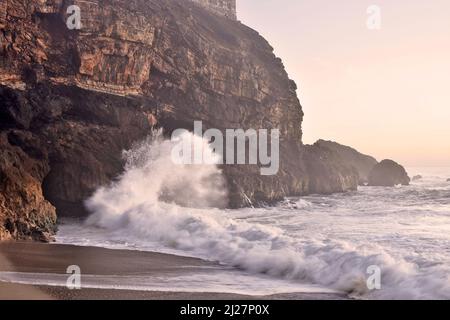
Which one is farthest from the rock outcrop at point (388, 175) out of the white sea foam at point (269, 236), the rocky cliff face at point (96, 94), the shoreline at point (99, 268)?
the shoreline at point (99, 268)

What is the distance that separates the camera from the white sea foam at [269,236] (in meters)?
10.7

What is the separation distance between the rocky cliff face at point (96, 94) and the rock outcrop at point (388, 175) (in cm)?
4487

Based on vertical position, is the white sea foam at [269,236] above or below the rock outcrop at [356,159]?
below

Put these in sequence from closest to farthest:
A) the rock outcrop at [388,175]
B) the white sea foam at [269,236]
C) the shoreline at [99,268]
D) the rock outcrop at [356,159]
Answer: the shoreline at [99,268]
the white sea foam at [269,236]
the rock outcrop at [388,175]
the rock outcrop at [356,159]

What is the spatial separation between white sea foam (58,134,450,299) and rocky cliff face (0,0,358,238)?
1.52 meters

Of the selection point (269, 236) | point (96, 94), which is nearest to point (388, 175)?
point (96, 94)

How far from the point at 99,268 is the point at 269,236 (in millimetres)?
5828

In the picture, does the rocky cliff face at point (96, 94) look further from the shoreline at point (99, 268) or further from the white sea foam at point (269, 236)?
the shoreline at point (99, 268)

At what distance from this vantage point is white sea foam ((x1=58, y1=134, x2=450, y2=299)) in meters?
10.7

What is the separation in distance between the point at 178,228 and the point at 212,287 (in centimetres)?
789

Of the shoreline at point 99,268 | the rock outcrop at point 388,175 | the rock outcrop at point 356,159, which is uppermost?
the rock outcrop at point 356,159

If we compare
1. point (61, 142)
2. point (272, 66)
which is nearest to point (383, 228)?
point (61, 142)

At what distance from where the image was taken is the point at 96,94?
27031 mm

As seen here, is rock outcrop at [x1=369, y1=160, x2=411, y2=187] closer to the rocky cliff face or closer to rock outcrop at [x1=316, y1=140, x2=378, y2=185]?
rock outcrop at [x1=316, y1=140, x2=378, y2=185]
